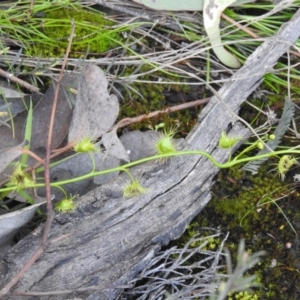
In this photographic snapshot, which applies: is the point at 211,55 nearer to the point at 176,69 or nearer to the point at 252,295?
the point at 176,69

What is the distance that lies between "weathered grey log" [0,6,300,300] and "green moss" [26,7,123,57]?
0.40 meters

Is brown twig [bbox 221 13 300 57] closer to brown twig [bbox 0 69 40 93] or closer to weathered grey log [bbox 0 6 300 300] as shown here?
weathered grey log [bbox 0 6 300 300]

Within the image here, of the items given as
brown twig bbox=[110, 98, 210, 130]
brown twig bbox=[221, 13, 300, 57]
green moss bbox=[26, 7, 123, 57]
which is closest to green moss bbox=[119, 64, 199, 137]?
brown twig bbox=[110, 98, 210, 130]

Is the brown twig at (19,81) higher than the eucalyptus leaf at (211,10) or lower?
lower

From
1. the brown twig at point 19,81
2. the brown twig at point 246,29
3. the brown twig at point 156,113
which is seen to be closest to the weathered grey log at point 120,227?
the brown twig at point 156,113

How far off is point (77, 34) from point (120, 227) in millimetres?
639

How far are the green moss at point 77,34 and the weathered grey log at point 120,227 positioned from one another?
0.40 metres

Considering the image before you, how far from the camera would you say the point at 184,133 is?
1.50 metres

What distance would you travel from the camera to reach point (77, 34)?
154 cm

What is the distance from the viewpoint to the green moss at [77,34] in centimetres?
151

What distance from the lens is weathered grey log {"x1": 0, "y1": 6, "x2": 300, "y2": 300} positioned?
1.24 m

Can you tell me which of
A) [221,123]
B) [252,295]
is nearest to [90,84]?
[221,123]

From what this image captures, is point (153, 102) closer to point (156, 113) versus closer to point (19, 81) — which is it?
point (156, 113)

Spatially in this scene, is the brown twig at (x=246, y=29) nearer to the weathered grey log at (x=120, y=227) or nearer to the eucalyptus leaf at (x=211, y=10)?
the eucalyptus leaf at (x=211, y=10)
